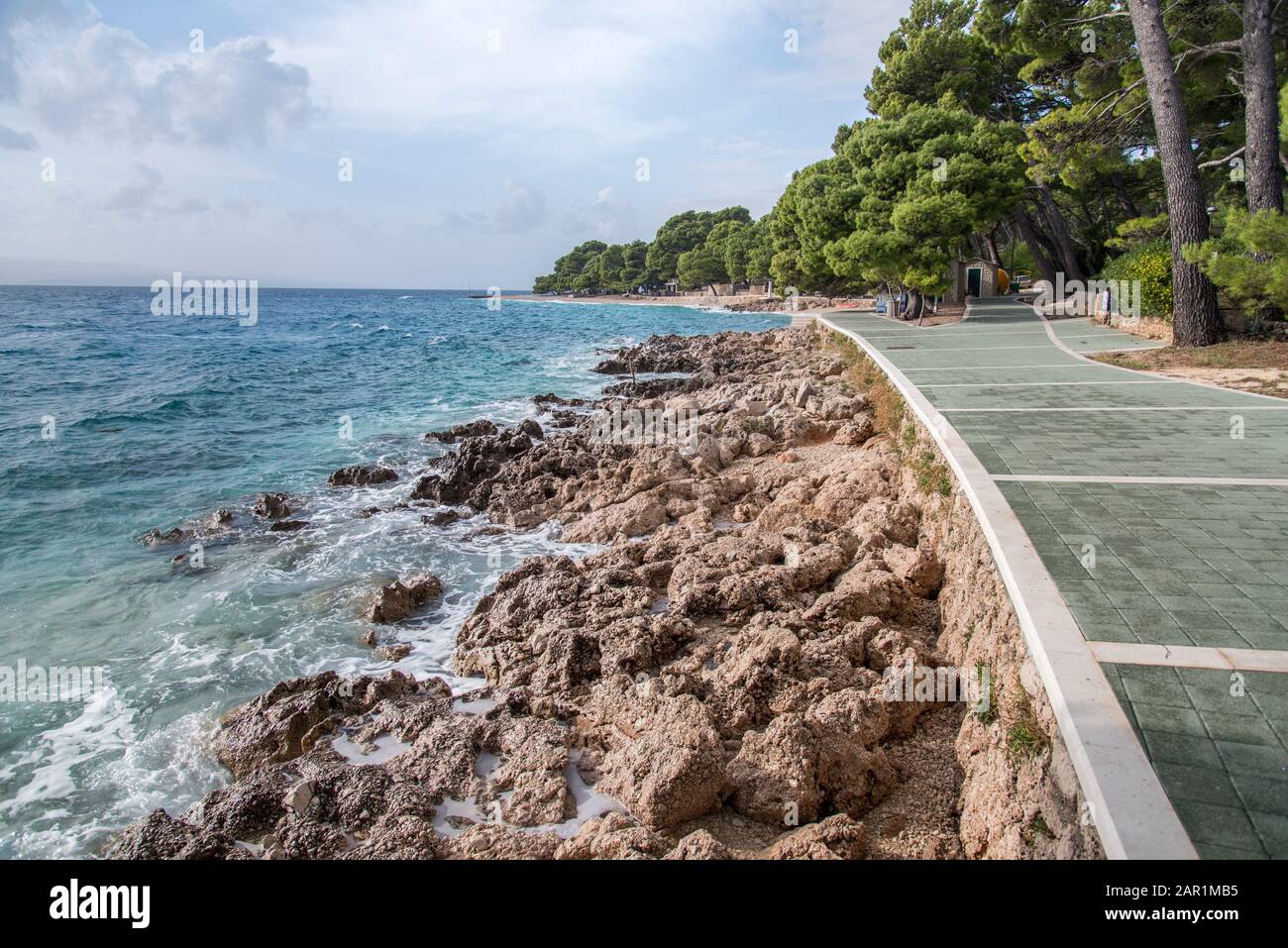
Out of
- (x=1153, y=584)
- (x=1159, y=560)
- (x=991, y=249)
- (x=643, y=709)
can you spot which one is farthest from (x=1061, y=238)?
(x=643, y=709)

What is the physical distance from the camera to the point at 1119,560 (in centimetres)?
620

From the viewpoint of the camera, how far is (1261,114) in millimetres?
16469

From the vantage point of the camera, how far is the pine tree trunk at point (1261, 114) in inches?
637

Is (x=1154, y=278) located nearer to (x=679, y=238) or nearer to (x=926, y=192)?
(x=926, y=192)

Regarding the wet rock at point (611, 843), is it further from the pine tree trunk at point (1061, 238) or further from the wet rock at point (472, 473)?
the pine tree trunk at point (1061, 238)

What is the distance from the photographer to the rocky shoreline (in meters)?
5.05

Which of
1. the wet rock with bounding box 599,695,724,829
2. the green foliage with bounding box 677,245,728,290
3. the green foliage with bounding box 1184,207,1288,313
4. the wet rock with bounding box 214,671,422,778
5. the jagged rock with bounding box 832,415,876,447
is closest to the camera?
the wet rock with bounding box 599,695,724,829

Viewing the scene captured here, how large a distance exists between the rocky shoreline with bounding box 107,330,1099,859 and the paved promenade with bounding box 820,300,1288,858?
0.28 metres

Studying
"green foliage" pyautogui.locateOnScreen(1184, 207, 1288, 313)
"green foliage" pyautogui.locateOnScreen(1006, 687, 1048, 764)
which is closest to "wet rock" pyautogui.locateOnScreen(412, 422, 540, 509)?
"green foliage" pyautogui.locateOnScreen(1006, 687, 1048, 764)

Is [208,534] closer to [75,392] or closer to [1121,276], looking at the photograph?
[75,392]

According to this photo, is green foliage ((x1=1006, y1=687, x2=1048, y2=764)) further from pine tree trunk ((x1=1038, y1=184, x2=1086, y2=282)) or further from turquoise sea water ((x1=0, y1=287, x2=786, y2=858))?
pine tree trunk ((x1=1038, y1=184, x2=1086, y2=282))
